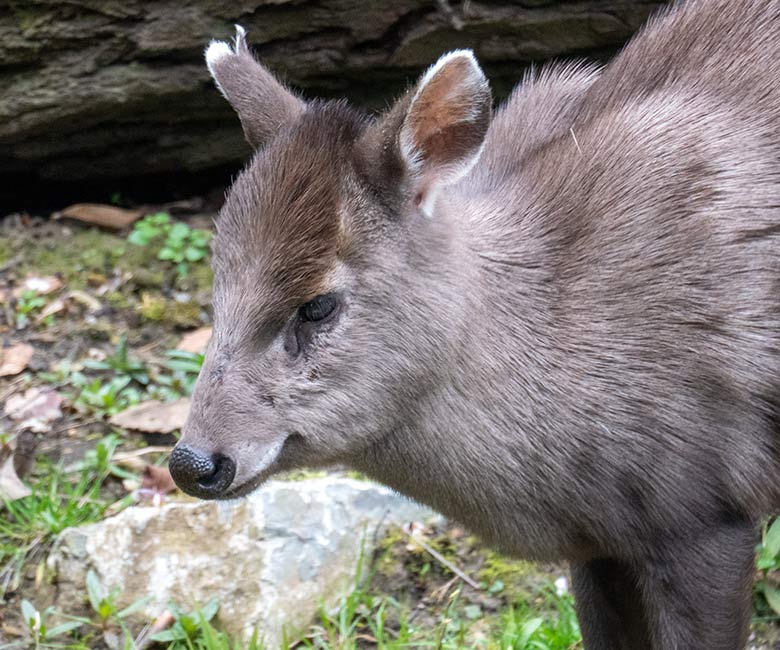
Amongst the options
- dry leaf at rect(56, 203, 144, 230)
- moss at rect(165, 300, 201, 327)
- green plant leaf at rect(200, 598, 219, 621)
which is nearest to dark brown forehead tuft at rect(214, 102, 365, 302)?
green plant leaf at rect(200, 598, 219, 621)

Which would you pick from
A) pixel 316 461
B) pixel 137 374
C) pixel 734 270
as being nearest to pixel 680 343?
pixel 734 270

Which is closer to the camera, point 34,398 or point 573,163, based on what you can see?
point 573,163

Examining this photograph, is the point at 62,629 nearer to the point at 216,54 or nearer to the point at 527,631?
the point at 527,631

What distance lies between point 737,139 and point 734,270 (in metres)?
0.37

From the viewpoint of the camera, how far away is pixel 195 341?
5.60 metres

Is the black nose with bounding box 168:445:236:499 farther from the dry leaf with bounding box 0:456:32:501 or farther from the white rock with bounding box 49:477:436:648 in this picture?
the dry leaf with bounding box 0:456:32:501

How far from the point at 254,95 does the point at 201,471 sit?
3.57ft

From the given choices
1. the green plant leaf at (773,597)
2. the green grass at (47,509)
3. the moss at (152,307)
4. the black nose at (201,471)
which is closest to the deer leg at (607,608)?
the green plant leaf at (773,597)

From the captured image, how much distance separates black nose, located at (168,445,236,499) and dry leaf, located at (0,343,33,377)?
2.78 m

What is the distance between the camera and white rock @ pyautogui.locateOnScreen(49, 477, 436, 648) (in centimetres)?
416

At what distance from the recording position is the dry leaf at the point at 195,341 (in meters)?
5.56

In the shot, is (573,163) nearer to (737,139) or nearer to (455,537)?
(737,139)

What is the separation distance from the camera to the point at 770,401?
125 inches

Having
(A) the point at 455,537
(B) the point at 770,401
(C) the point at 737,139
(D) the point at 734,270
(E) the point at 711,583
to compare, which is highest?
(C) the point at 737,139
